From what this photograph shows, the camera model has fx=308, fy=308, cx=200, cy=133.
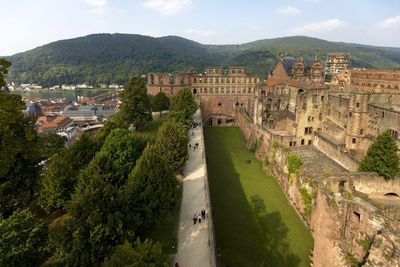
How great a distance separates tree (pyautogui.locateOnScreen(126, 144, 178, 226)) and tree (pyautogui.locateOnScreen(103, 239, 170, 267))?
5865 mm

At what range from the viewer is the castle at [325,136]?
60.4ft

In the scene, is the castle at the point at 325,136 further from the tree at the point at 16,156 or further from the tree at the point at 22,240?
the tree at the point at 16,156

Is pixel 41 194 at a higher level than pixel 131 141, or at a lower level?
lower

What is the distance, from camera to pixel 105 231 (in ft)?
61.4

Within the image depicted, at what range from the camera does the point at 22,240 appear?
1856 cm

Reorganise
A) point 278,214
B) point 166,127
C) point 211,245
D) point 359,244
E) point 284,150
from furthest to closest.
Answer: point 284,150
point 166,127
point 278,214
point 211,245
point 359,244

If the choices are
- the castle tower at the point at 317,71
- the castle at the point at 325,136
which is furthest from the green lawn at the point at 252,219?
the castle tower at the point at 317,71

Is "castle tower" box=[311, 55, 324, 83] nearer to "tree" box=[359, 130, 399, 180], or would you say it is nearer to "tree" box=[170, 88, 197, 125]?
"tree" box=[170, 88, 197, 125]

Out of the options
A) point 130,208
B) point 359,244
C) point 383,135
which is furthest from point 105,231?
point 383,135

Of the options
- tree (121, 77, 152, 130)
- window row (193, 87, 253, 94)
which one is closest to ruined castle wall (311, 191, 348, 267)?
tree (121, 77, 152, 130)

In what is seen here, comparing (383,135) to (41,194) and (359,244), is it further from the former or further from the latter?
(41,194)

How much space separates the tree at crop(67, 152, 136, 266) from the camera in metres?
18.2

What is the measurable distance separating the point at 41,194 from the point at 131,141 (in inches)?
401

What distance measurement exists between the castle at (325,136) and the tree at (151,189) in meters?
11.1
